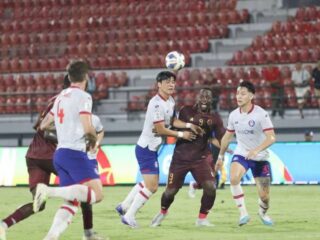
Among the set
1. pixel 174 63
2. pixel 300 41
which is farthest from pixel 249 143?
pixel 300 41

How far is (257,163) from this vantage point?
47.1ft

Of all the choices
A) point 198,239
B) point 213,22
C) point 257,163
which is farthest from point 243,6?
point 198,239

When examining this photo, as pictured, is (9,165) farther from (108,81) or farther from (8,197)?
(108,81)

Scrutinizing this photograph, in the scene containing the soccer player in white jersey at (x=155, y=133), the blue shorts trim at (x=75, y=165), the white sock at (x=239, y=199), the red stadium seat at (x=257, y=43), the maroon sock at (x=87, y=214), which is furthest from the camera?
the red stadium seat at (x=257, y=43)

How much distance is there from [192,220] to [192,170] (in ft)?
4.03

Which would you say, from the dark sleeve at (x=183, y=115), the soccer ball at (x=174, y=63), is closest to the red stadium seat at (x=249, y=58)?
the soccer ball at (x=174, y=63)

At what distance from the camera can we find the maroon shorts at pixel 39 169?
1270 centimetres

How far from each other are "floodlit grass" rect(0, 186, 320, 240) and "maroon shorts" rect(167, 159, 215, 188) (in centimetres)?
66

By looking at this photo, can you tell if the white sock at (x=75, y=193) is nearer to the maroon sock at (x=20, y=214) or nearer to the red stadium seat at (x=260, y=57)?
the maroon sock at (x=20, y=214)

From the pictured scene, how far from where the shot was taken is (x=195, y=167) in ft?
46.1

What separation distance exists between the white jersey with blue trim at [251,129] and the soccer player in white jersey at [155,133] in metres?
0.66

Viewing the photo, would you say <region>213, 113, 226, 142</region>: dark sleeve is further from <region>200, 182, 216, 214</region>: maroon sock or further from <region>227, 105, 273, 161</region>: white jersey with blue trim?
<region>200, 182, 216, 214</region>: maroon sock

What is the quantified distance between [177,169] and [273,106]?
14829 mm

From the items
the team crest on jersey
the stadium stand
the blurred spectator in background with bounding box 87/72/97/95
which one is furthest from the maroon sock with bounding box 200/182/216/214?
the blurred spectator in background with bounding box 87/72/97/95
